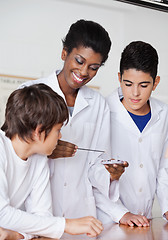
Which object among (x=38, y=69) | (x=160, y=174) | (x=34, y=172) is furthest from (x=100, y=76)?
(x=34, y=172)

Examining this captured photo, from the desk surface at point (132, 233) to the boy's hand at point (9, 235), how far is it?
185mm

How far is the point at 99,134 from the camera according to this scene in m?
1.89

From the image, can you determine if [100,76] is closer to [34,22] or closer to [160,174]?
[34,22]

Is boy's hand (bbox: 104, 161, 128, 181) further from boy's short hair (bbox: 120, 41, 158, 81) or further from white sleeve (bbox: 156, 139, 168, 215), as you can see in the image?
boy's short hair (bbox: 120, 41, 158, 81)

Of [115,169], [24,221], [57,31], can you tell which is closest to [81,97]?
[115,169]

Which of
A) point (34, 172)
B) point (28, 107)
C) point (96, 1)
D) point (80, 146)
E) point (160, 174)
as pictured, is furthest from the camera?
point (96, 1)

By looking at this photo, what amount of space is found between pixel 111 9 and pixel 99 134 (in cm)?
177

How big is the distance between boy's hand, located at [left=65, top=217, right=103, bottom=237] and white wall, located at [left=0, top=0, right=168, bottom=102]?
1964mm

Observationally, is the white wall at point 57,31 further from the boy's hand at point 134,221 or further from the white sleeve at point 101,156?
the boy's hand at point 134,221

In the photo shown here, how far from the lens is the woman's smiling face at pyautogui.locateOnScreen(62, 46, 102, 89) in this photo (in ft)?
5.63

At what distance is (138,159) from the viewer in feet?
6.56

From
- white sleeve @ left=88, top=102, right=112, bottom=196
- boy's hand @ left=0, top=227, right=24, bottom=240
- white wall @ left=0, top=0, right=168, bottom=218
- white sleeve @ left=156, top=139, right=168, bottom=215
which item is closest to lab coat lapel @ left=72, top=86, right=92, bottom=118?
white sleeve @ left=88, top=102, right=112, bottom=196

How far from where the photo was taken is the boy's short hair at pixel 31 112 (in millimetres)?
1343

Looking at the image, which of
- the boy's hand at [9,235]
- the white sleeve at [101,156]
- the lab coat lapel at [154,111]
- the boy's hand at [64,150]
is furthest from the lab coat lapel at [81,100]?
the boy's hand at [9,235]
